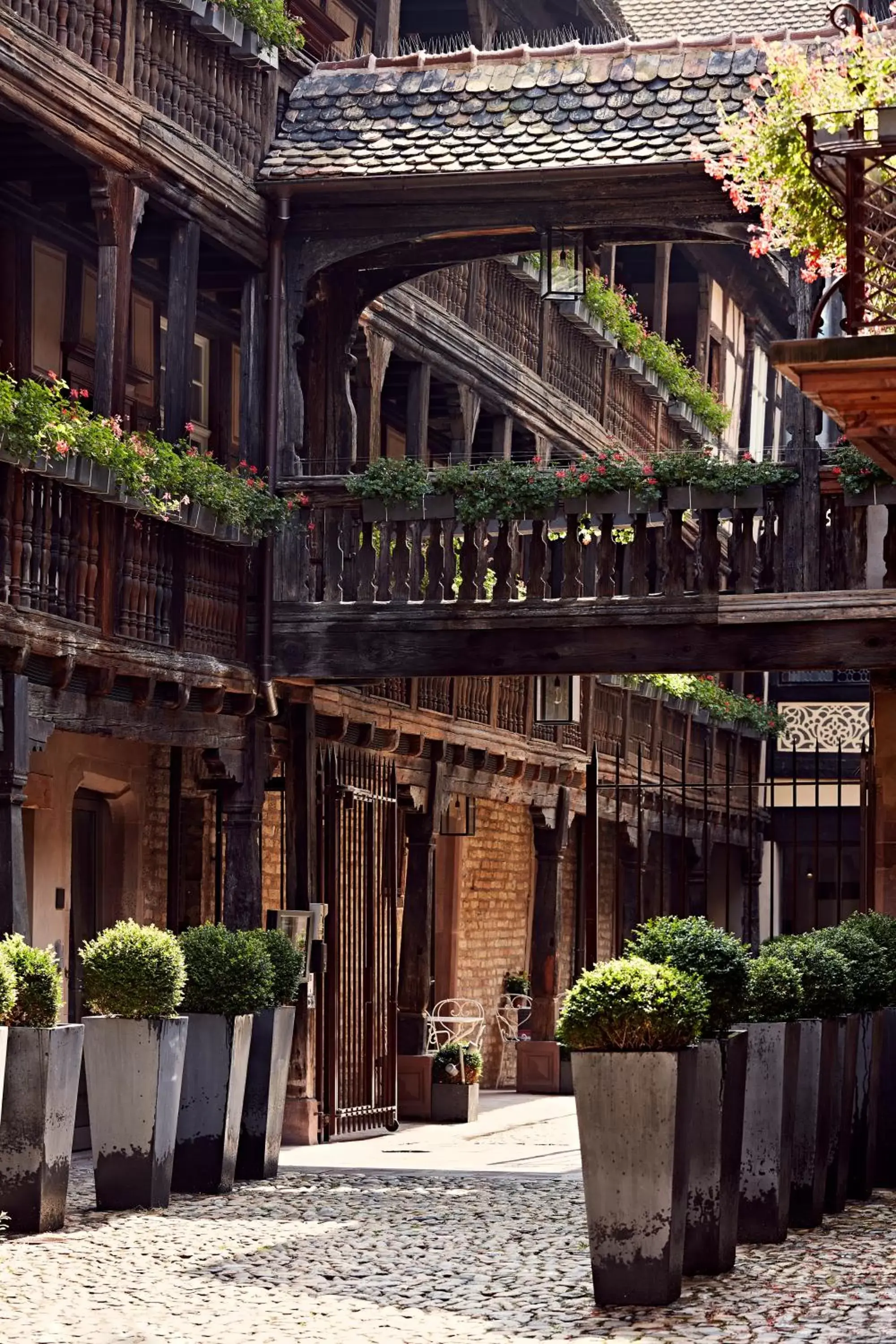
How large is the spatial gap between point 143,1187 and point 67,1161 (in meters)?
0.75

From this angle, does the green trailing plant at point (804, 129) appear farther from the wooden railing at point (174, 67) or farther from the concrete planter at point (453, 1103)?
the concrete planter at point (453, 1103)

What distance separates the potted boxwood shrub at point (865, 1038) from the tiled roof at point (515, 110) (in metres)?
5.01

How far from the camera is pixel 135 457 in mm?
12633

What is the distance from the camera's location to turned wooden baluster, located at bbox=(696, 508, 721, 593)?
46.4ft

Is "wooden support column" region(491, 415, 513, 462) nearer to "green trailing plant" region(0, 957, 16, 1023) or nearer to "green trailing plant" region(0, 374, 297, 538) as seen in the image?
"green trailing plant" region(0, 374, 297, 538)

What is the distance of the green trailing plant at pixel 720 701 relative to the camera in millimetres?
22844

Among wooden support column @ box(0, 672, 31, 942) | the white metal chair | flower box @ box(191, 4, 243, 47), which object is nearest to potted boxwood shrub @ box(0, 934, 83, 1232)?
wooden support column @ box(0, 672, 31, 942)

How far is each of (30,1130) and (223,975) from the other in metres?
2.13

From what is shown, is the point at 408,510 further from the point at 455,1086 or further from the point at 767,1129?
the point at 767,1129

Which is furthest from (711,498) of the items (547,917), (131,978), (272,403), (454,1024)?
(547,917)

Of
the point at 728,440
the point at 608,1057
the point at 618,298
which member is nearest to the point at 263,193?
the point at 618,298

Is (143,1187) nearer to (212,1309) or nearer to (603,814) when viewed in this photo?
(212,1309)

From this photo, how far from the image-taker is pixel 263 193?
15.0 meters

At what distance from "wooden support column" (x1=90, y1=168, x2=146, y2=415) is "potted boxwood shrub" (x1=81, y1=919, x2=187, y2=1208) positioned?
3283mm
